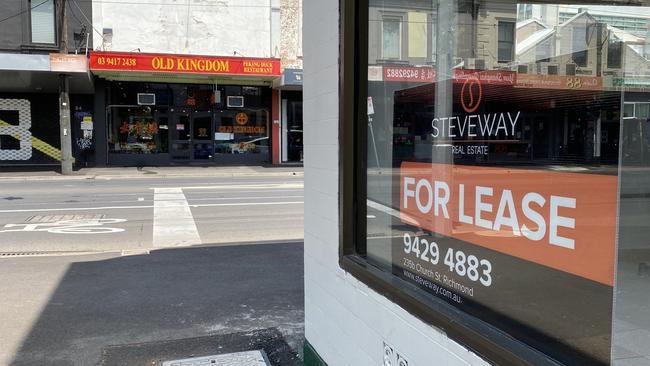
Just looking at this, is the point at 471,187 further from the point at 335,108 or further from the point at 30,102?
the point at 30,102

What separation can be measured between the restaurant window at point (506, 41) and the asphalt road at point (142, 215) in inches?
286

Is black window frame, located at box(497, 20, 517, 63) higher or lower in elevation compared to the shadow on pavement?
higher

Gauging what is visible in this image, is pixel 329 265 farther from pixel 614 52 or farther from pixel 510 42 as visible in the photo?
pixel 614 52

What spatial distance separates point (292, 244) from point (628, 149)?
288 inches

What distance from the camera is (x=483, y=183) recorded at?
2162 millimetres

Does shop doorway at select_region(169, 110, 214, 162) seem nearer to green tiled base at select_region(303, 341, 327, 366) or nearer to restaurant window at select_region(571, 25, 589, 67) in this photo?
green tiled base at select_region(303, 341, 327, 366)

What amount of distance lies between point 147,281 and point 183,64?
17407 mm

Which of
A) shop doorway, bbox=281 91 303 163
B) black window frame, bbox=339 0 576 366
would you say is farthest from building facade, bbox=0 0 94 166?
black window frame, bbox=339 0 576 366

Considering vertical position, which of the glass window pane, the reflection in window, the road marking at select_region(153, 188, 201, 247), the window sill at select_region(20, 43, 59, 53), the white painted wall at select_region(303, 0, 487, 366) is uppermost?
the window sill at select_region(20, 43, 59, 53)

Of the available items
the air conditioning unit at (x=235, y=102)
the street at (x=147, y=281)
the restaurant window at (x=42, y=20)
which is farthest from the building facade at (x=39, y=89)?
the street at (x=147, y=281)

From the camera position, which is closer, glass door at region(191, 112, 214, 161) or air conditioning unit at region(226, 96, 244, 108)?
glass door at region(191, 112, 214, 161)

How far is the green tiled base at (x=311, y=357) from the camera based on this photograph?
147 inches

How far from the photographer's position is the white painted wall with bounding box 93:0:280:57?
2311 cm

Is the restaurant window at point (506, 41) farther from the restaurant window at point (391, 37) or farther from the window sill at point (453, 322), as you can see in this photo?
the window sill at point (453, 322)
